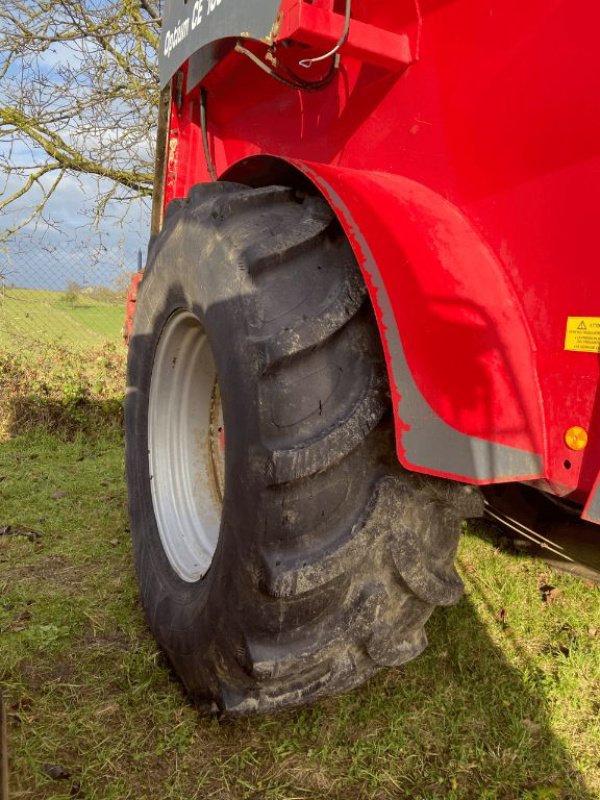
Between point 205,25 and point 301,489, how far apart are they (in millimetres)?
1545

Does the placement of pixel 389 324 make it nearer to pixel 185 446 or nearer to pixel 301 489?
pixel 301 489

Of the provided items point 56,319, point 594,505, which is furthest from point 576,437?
point 56,319

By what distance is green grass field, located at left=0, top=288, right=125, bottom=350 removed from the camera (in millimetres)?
6934

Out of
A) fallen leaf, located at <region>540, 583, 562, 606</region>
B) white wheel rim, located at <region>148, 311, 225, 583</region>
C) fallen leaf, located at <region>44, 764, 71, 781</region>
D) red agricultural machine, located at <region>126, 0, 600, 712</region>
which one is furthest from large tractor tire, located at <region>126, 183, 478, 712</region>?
fallen leaf, located at <region>540, 583, 562, 606</region>

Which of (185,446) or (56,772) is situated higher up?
(185,446)

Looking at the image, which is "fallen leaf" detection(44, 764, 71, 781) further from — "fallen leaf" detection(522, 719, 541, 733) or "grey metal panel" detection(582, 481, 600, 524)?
"grey metal panel" detection(582, 481, 600, 524)

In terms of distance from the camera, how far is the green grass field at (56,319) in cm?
693

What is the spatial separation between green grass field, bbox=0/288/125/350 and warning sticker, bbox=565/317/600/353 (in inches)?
244

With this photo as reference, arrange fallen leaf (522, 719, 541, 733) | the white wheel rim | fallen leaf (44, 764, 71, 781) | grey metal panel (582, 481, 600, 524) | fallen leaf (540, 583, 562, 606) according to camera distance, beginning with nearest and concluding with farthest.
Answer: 1. grey metal panel (582, 481, 600, 524)
2. fallen leaf (44, 764, 71, 781)
3. fallen leaf (522, 719, 541, 733)
4. the white wheel rim
5. fallen leaf (540, 583, 562, 606)

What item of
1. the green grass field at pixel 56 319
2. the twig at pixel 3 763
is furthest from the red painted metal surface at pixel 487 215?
the green grass field at pixel 56 319

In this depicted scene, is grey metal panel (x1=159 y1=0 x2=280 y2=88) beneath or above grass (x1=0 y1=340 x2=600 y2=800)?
above

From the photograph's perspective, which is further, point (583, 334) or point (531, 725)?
point (531, 725)

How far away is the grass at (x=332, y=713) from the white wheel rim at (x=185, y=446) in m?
0.35

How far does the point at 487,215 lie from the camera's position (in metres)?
1.29
